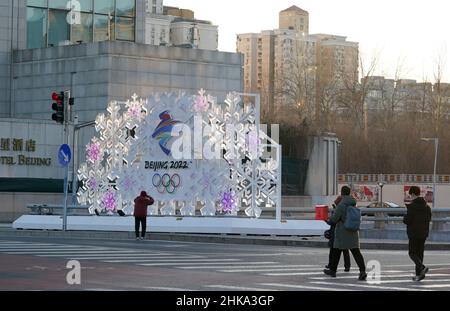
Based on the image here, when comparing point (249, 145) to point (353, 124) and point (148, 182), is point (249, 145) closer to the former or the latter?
point (148, 182)

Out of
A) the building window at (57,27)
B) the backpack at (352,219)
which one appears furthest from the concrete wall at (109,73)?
the backpack at (352,219)

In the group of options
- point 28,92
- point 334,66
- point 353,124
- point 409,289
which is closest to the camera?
point 409,289

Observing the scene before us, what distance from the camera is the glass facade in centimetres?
6781

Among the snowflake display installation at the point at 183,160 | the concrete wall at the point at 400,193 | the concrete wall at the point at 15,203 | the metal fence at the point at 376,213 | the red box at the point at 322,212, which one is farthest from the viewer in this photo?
the concrete wall at the point at 400,193

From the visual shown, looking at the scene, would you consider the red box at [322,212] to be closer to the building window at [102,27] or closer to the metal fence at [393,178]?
the building window at [102,27]

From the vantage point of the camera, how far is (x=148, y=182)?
41531mm

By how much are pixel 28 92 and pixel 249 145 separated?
2973 centimetres

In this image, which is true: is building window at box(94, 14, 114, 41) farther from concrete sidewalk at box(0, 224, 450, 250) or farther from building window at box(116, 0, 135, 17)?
concrete sidewalk at box(0, 224, 450, 250)

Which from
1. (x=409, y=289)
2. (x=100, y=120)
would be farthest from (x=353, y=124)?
(x=409, y=289)

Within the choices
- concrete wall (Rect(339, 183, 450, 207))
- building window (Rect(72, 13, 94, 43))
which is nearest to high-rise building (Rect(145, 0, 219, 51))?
concrete wall (Rect(339, 183, 450, 207))

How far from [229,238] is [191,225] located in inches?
142

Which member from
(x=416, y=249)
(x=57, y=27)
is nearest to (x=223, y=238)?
(x=416, y=249)

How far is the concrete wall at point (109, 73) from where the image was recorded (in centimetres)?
6244
